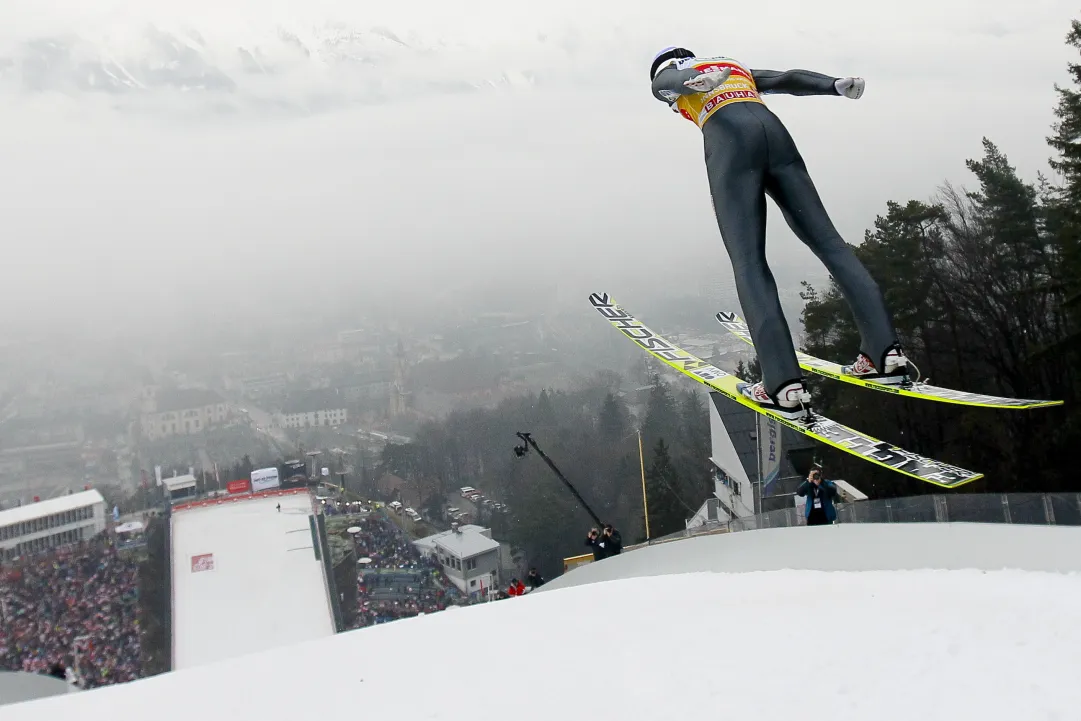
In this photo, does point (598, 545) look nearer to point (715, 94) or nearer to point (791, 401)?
point (791, 401)

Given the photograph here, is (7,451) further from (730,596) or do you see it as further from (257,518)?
(730,596)

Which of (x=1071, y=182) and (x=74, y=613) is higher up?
(x=1071, y=182)

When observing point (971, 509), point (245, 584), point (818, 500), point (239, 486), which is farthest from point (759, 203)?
point (239, 486)

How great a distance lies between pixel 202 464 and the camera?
203 feet

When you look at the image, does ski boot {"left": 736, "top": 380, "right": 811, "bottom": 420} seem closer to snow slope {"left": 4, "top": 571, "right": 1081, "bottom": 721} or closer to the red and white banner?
snow slope {"left": 4, "top": 571, "right": 1081, "bottom": 721}

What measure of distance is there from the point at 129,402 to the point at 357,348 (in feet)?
83.8

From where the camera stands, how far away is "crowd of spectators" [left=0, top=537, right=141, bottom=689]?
3192 centimetres

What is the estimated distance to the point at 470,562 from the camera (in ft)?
109

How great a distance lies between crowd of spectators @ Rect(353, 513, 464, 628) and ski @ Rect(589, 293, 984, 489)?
23.9 m

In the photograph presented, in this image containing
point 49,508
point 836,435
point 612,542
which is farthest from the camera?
point 49,508

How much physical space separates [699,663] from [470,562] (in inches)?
1198

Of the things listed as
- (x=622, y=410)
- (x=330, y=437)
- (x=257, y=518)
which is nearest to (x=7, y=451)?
(x=330, y=437)

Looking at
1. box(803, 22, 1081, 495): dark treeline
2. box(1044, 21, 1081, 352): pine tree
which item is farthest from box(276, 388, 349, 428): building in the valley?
box(1044, 21, 1081, 352): pine tree

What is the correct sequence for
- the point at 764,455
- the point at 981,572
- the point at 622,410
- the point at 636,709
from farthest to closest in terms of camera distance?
the point at 622,410 < the point at 764,455 < the point at 981,572 < the point at 636,709
